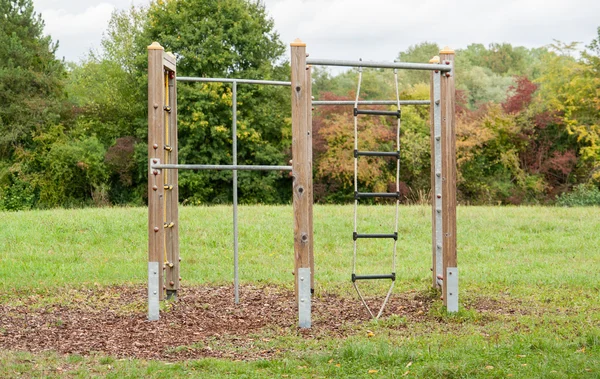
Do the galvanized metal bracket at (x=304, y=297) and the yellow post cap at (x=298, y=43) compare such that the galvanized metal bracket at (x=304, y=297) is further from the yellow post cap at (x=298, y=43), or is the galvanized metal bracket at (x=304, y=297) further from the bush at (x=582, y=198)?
the bush at (x=582, y=198)

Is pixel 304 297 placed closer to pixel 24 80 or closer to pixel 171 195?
pixel 171 195

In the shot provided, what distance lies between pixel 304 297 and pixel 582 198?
19.0 meters

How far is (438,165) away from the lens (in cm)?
700

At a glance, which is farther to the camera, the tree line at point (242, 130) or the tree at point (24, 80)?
the tree at point (24, 80)

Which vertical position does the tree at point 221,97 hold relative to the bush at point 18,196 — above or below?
above

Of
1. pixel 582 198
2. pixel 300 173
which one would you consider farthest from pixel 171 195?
pixel 582 198

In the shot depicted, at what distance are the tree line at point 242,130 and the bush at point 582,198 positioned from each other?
11cm

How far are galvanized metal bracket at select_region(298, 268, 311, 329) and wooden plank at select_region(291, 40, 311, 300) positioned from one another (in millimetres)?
75

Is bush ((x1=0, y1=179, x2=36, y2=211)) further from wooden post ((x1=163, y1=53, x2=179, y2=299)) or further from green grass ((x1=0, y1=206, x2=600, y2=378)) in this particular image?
wooden post ((x1=163, y1=53, x2=179, y2=299))

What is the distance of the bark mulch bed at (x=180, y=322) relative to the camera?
569 cm

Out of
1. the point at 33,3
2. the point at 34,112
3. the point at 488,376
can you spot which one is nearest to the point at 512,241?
the point at 488,376

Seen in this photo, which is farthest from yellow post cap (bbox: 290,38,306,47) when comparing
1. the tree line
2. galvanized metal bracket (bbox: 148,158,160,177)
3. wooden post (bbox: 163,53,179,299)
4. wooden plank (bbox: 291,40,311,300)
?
the tree line

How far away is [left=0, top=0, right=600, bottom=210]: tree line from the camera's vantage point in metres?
24.8

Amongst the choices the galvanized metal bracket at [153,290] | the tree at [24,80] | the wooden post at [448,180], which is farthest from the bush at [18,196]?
the wooden post at [448,180]
